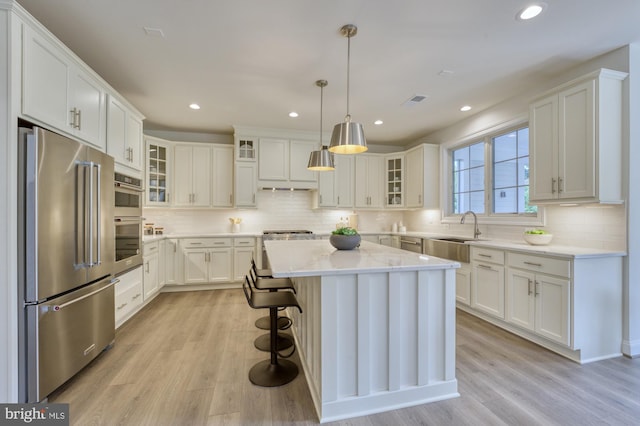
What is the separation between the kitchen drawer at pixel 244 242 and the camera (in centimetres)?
453

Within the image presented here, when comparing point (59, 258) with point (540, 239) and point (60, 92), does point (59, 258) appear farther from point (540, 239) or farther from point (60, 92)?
point (540, 239)

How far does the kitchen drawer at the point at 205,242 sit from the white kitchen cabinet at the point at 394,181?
2.99 m

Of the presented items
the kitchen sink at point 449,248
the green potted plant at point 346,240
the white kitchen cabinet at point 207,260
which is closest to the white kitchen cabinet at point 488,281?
the kitchen sink at point 449,248

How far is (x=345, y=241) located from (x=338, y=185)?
281cm

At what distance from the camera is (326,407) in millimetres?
1662

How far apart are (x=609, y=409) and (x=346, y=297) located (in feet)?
5.79

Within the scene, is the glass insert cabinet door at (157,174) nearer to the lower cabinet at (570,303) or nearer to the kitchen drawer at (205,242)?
the kitchen drawer at (205,242)

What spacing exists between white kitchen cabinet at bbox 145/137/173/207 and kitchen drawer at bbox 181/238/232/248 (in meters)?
0.71

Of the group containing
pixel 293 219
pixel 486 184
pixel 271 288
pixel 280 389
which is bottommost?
pixel 280 389

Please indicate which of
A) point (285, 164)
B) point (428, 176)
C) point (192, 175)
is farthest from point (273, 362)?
point (428, 176)

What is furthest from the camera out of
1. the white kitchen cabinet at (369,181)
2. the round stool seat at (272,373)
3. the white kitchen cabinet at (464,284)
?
the white kitchen cabinet at (369,181)

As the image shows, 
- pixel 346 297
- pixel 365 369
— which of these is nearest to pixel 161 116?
pixel 346 297

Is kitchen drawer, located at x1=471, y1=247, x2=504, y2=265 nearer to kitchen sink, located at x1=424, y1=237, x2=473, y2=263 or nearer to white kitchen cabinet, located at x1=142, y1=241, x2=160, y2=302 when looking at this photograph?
kitchen sink, located at x1=424, y1=237, x2=473, y2=263

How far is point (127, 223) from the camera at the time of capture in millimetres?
2820
